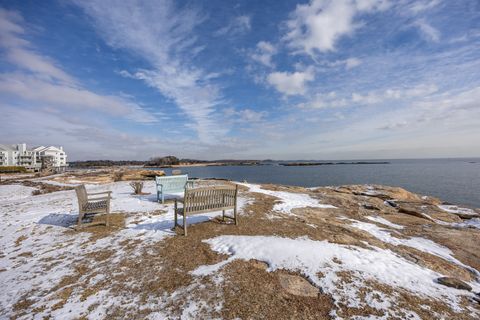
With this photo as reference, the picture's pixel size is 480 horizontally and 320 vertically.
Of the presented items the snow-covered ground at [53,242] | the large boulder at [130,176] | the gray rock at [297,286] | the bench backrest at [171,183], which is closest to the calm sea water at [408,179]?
the large boulder at [130,176]

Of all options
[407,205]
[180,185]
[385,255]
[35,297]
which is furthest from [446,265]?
[407,205]

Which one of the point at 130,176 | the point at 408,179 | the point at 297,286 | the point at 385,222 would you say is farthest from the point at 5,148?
the point at 408,179

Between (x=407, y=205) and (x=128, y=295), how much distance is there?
1611 cm

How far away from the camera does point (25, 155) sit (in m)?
68.9

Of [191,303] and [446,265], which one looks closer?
[191,303]

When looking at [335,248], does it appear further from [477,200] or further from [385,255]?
[477,200]

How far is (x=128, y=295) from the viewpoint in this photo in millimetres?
3400

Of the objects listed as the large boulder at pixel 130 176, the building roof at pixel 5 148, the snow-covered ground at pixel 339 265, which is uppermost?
the building roof at pixel 5 148

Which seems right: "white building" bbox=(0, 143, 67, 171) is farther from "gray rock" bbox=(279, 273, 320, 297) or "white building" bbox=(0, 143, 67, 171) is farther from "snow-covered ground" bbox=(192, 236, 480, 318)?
"gray rock" bbox=(279, 273, 320, 297)

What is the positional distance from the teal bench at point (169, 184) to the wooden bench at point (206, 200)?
3586 millimetres

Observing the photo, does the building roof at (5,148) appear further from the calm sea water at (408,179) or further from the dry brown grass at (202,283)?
the dry brown grass at (202,283)

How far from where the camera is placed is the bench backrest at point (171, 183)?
9.61 m

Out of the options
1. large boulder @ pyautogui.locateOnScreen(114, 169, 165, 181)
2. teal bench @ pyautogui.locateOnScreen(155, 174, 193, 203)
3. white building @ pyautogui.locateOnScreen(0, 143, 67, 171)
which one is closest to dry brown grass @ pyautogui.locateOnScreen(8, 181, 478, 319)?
teal bench @ pyautogui.locateOnScreen(155, 174, 193, 203)

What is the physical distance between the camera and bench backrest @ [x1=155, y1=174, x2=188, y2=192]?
31.5 feet
